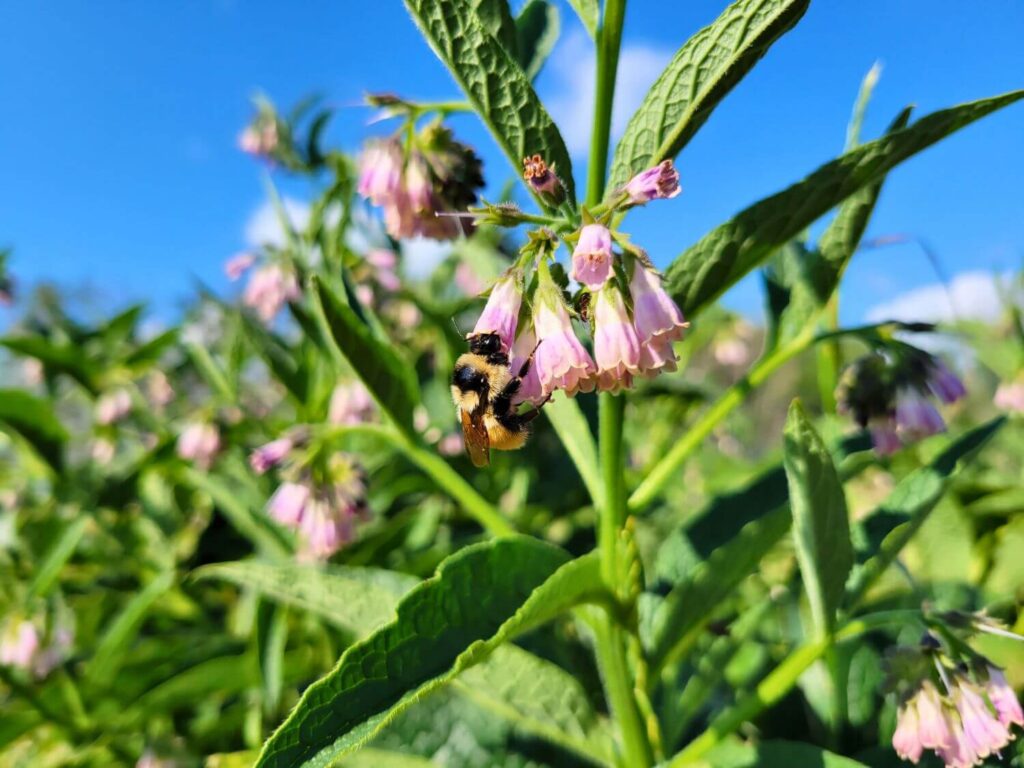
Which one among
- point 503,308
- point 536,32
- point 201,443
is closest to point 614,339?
point 503,308

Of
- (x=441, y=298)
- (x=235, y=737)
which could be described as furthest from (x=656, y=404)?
(x=235, y=737)

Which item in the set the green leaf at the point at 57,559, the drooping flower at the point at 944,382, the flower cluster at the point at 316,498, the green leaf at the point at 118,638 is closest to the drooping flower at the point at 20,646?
the green leaf at the point at 57,559

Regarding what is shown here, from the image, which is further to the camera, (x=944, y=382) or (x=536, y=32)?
(x=944, y=382)

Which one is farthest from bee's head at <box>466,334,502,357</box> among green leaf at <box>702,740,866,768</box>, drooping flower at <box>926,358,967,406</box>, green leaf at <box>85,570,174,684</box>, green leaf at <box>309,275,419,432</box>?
green leaf at <box>85,570,174,684</box>

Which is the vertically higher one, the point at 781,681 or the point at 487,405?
the point at 487,405

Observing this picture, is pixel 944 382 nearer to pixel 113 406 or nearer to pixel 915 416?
pixel 915 416

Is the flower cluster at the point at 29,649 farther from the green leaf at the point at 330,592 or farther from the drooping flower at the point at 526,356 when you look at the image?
the drooping flower at the point at 526,356

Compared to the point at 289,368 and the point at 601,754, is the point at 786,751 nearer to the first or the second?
the point at 601,754
